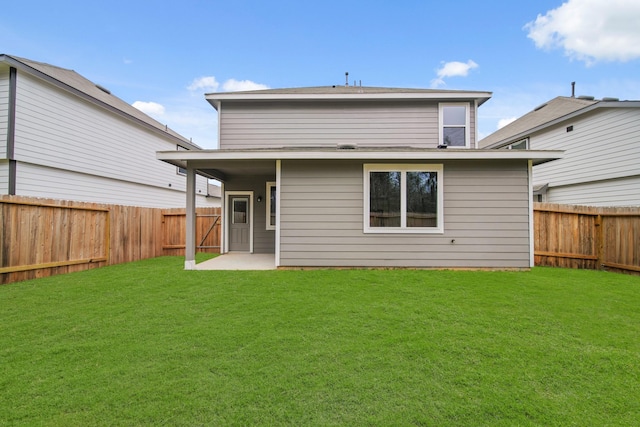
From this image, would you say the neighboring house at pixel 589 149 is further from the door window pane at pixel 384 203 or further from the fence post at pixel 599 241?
the door window pane at pixel 384 203

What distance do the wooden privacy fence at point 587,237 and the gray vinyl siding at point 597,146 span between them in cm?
343

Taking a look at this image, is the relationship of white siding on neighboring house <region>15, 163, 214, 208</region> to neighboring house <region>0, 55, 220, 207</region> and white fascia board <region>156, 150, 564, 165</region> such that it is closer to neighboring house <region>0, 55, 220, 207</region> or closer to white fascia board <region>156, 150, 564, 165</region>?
neighboring house <region>0, 55, 220, 207</region>

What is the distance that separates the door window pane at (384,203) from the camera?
21.9ft

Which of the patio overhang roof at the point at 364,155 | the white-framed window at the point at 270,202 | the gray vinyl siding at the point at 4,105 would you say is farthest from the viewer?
the white-framed window at the point at 270,202

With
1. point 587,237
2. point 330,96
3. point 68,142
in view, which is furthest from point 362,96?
point 68,142

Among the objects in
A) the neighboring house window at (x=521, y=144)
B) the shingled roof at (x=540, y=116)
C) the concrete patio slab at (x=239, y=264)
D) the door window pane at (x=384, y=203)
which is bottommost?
the concrete patio slab at (x=239, y=264)

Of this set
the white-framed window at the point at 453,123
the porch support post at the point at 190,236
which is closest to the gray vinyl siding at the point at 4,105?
the porch support post at the point at 190,236

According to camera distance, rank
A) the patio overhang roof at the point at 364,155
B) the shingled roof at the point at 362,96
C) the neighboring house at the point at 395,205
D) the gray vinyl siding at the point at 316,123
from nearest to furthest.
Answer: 1. the patio overhang roof at the point at 364,155
2. the neighboring house at the point at 395,205
3. the shingled roof at the point at 362,96
4. the gray vinyl siding at the point at 316,123

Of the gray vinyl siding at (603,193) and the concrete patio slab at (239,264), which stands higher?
the gray vinyl siding at (603,193)

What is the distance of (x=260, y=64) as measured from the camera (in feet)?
50.7

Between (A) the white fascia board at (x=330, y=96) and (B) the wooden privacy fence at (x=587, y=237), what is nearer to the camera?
(B) the wooden privacy fence at (x=587, y=237)

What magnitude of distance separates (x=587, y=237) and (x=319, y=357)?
339 inches

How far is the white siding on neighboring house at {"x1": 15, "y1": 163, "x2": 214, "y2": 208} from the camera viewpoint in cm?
828

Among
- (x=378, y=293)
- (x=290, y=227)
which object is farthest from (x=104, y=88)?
(x=378, y=293)
